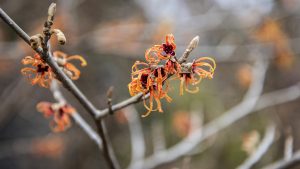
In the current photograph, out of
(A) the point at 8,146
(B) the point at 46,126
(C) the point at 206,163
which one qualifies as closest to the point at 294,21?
(C) the point at 206,163

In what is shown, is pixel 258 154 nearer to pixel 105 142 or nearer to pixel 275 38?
pixel 105 142

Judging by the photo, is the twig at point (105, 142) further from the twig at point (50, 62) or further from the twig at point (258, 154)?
the twig at point (258, 154)

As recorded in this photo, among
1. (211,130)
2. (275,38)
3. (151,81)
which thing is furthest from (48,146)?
(151,81)

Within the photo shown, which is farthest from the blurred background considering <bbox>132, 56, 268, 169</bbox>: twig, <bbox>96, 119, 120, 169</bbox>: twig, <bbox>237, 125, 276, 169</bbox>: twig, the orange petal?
the orange petal

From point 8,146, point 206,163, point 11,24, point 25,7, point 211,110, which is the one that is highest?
point 25,7

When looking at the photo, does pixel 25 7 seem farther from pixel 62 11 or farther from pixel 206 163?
pixel 206 163

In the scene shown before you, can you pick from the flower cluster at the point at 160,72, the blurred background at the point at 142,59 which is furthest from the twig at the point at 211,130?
the flower cluster at the point at 160,72

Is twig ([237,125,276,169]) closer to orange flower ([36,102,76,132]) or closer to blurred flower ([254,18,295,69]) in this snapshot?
orange flower ([36,102,76,132])
